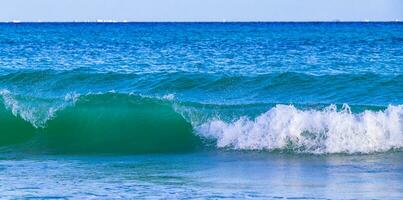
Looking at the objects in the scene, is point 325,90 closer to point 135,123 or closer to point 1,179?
point 135,123

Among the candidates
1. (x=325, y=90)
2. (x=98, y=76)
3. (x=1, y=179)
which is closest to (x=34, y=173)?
(x=1, y=179)

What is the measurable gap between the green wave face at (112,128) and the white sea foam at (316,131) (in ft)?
2.69

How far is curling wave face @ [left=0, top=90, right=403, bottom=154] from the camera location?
46.1ft

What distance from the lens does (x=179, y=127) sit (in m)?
16.0

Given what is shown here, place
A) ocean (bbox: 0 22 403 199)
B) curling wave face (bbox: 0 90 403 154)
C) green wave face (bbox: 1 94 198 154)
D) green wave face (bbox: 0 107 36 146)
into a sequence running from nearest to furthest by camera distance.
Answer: ocean (bbox: 0 22 403 199) < curling wave face (bbox: 0 90 403 154) < green wave face (bbox: 1 94 198 154) < green wave face (bbox: 0 107 36 146)

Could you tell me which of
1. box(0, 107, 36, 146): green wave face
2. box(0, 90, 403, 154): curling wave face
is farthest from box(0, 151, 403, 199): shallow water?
box(0, 107, 36, 146): green wave face

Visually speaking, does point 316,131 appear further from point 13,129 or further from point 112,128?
point 13,129

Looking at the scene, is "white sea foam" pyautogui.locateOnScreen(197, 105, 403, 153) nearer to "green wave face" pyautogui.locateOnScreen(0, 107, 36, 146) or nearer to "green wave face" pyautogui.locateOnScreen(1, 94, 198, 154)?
"green wave face" pyautogui.locateOnScreen(1, 94, 198, 154)

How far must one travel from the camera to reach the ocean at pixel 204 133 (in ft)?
35.5

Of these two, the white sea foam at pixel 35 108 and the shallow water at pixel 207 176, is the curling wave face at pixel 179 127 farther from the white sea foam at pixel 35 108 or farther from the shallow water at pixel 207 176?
the shallow water at pixel 207 176

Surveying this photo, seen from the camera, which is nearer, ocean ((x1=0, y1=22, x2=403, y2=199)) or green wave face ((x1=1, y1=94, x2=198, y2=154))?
ocean ((x1=0, y1=22, x2=403, y2=199))

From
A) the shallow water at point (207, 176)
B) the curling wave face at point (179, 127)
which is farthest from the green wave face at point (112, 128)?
the shallow water at point (207, 176)

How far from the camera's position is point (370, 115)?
14602 millimetres

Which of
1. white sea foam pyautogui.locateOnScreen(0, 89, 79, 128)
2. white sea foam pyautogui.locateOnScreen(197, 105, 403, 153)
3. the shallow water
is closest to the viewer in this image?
the shallow water
